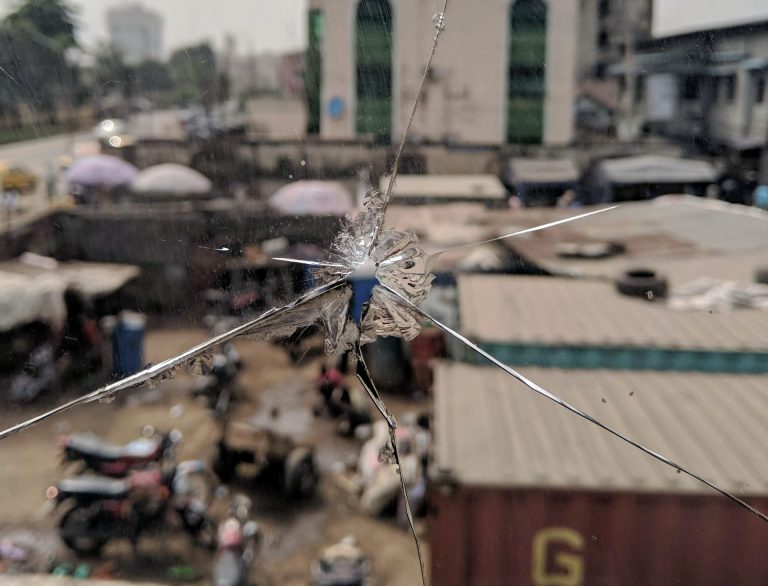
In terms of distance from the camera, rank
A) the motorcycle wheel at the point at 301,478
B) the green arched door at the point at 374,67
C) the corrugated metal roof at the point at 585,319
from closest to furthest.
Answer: the green arched door at the point at 374,67, the corrugated metal roof at the point at 585,319, the motorcycle wheel at the point at 301,478

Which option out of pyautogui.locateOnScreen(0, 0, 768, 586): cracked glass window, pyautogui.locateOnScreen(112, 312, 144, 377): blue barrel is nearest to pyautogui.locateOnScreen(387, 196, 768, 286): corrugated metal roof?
pyautogui.locateOnScreen(0, 0, 768, 586): cracked glass window

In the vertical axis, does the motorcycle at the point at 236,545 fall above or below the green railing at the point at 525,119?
below

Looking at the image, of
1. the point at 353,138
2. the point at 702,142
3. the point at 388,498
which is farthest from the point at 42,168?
the point at 702,142

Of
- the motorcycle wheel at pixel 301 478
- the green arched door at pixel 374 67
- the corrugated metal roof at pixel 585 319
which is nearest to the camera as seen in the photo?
the green arched door at pixel 374 67

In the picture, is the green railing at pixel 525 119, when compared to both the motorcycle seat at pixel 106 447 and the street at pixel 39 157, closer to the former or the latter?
the street at pixel 39 157

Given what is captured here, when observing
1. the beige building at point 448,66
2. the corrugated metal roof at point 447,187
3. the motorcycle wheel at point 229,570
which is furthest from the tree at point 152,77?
the motorcycle wheel at point 229,570

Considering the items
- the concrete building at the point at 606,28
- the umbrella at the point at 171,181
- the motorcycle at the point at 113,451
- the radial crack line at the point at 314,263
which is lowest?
the motorcycle at the point at 113,451

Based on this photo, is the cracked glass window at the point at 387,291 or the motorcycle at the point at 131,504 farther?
the motorcycle at the point at 131,504
